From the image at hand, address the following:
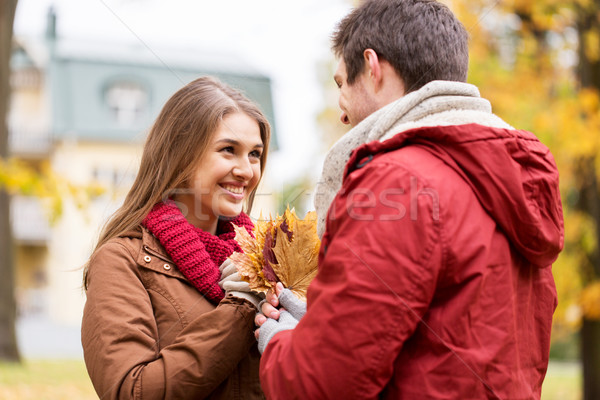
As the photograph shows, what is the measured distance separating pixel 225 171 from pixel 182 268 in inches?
15.8

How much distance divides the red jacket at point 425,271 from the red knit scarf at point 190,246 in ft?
2.31

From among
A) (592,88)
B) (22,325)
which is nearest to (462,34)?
(592,88)

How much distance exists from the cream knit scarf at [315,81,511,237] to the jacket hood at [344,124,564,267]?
0.17 ft

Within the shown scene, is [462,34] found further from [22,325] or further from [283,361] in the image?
[22,325]

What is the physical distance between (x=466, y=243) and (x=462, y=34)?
24.5 inches

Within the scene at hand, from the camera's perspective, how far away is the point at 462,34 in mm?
1665

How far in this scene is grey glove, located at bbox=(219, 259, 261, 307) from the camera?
6.54 feet

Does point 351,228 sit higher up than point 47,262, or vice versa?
point 351,228

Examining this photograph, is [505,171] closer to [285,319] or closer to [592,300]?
[285,319]

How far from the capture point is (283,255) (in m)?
1.91

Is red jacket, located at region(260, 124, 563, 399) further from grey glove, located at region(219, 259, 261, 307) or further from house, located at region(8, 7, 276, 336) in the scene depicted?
house, located at region(8, 7, 276, 336)

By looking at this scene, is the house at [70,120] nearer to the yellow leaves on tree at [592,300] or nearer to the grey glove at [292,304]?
the yellow leaves on tree at [592,300]

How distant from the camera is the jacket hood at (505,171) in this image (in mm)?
1405

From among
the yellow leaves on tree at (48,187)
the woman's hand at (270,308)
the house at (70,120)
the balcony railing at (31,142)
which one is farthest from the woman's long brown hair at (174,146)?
the balcony railing at (31,142)
